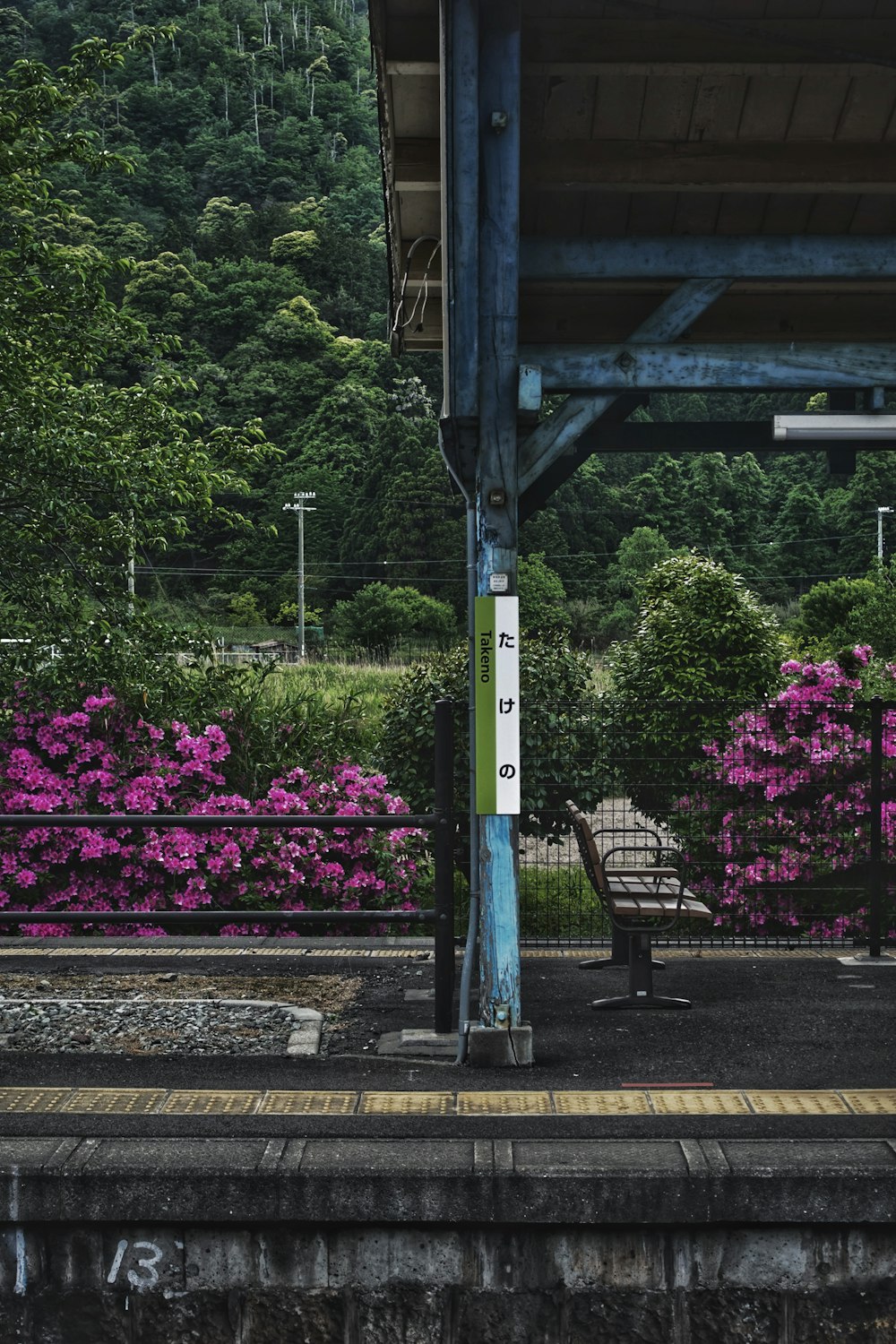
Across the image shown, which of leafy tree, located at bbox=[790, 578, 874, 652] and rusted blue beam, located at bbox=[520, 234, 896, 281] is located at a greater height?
leafy tree, located at bbox=[790, 578, 874, 652]

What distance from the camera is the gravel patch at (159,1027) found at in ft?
20.1

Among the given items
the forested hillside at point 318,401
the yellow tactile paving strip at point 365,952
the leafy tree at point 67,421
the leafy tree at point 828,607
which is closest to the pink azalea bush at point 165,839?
the leafy tree at point 67,421

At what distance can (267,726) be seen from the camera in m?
10.0

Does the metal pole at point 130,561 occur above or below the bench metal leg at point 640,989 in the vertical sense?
above

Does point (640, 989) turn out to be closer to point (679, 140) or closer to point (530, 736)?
point (530, 736)

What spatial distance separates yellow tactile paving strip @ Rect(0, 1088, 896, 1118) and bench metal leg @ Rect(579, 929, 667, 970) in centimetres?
174

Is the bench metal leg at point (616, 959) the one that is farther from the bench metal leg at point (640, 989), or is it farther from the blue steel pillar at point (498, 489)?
the blue steel pillar at point (498, 489)

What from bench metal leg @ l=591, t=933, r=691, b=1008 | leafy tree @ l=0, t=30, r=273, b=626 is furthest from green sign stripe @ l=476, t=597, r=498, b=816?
leafy tree @ l=0, t=30, r=273, b=626

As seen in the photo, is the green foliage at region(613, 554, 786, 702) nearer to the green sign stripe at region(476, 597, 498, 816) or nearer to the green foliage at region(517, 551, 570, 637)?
the green sign stripe at region(476, 597, 498, 816)

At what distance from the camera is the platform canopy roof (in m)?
5.78

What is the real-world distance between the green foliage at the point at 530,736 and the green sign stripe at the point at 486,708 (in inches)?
126

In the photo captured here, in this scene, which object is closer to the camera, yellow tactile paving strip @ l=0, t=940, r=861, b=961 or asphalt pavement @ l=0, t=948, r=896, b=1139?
asphalt pavement @ l=0, t=948, r=896, b=1139

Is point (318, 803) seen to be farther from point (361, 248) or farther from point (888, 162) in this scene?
point (361, 248)

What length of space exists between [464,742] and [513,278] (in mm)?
4621
